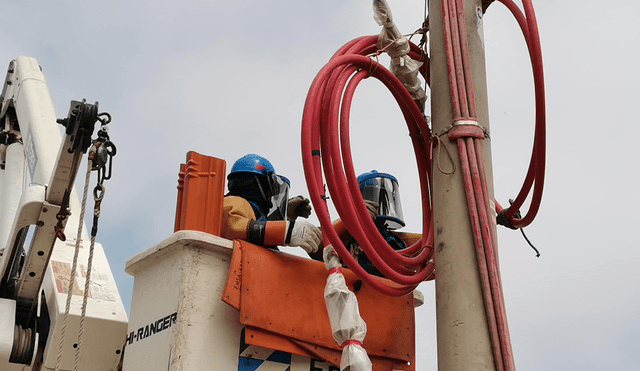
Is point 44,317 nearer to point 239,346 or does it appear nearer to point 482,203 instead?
point 239,346

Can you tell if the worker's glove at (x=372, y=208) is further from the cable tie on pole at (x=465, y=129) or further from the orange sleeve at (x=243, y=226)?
the cable tie on pole at (x=465, y=129)

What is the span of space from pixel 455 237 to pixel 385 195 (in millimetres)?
1950

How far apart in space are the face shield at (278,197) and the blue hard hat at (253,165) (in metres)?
0.07

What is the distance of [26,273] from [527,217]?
416 centimetres

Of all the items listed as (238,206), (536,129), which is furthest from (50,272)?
(536,129)

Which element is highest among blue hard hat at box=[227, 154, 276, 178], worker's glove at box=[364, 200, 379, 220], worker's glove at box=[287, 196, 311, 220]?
blue hard hat at box=[227, 154, 276, 178]

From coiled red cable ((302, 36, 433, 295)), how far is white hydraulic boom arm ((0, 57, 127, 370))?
162 centimetres

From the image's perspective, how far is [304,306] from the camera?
16.4ft

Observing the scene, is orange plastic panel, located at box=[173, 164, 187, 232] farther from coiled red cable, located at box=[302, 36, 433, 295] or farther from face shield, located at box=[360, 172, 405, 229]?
face shield, located at box=[360, 172, 405, 229]

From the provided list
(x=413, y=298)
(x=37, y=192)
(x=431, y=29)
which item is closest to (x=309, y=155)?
(x=431, y=29)

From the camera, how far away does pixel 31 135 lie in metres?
8.25

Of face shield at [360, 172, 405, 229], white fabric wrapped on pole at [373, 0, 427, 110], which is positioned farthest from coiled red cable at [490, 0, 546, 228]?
face shield at [360, 172, 405, 229]

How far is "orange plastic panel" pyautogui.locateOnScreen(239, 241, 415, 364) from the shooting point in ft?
15.9

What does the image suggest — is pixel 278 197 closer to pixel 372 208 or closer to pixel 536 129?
pixel 372 208
